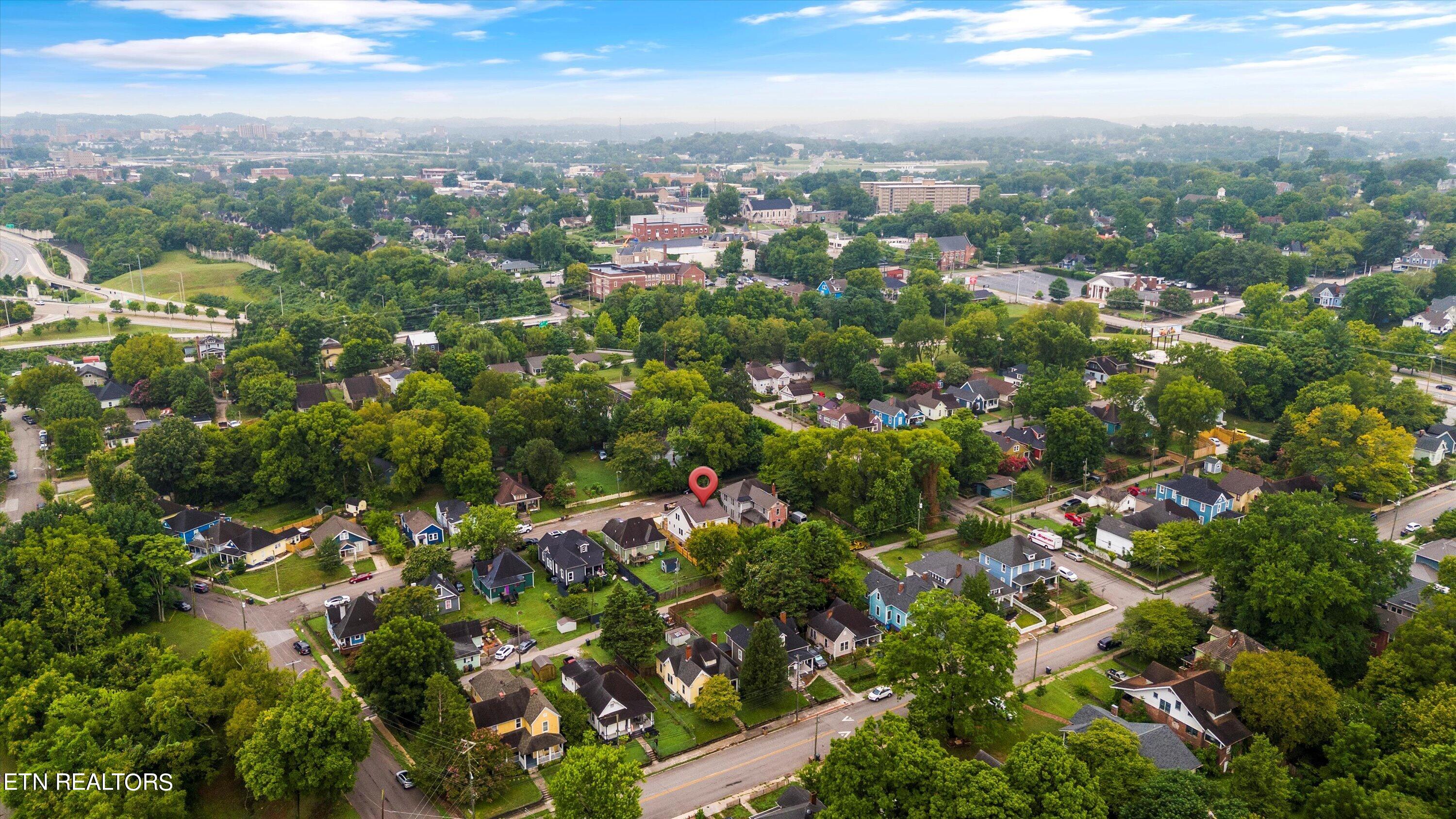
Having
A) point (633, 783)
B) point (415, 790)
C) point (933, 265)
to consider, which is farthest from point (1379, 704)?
point (933, 265)

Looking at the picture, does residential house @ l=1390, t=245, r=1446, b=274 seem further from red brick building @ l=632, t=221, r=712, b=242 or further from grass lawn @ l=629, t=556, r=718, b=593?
grass lawn @ l=629, t=556, r=718, b=593

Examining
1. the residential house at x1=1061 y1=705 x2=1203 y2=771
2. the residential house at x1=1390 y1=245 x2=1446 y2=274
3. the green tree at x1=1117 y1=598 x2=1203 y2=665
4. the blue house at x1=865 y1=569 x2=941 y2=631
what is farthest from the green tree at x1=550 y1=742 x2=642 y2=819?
the residential house at x1=1390 y1=245 x2=1446 y2=274

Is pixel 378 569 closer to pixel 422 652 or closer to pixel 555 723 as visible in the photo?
pixel 422 652

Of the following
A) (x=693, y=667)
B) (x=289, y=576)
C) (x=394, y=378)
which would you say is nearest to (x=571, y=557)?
→ (x=693, y=667)

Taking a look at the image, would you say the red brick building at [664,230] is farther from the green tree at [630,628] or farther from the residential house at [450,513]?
the green tree at [630,628]

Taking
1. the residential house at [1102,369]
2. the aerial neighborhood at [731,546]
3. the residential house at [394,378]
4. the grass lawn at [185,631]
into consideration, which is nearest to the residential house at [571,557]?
the aerial neighborhood at [731,546]

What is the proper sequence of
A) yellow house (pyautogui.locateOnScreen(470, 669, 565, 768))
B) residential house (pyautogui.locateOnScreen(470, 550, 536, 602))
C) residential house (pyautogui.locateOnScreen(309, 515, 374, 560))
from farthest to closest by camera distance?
residential house (pyautogui.locateOnScreen(309, 515, 374, 560)), residential house (pyautogui.locateOnScreen(470, 550, 536, 602)), yellow house (pyautogui.locateOnScreen(470, 669, 565, 768))
